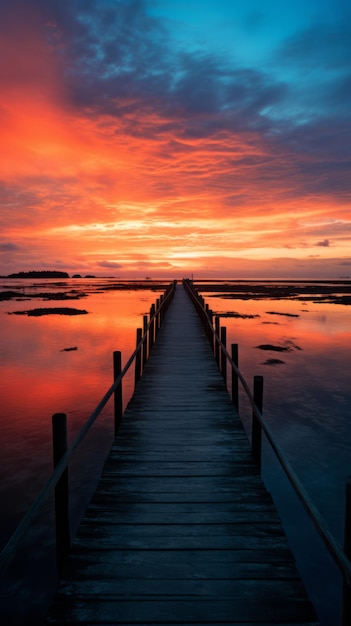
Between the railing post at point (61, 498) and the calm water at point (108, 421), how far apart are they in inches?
61.2

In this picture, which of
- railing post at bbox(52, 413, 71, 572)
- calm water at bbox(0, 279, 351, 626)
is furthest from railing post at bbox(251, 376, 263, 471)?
railing post at bbox(52, 413, 71, 572)

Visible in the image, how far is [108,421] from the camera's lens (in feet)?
35.8

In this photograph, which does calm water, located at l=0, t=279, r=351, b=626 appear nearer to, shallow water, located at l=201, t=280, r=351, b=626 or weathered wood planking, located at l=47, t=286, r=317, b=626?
shallow water, located at l=201, t=280, r=351, b=626

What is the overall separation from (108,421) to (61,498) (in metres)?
6.99

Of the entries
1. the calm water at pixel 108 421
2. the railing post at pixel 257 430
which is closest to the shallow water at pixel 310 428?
the calm water at pixel 108 421

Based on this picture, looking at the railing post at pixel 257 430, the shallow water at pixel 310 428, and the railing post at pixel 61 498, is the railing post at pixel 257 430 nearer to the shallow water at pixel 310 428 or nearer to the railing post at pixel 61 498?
the shallow water at pixel 310 428

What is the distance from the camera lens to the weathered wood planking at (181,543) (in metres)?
3.00

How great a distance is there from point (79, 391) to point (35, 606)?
30.8 feet

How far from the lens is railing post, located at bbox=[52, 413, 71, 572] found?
3.80 meters

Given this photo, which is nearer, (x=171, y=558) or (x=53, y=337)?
(x=171, y=558)

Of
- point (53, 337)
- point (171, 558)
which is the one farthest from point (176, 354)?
point (53, 337)

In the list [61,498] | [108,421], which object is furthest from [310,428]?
[61,498]

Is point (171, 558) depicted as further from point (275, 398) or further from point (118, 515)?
point (275, 398)

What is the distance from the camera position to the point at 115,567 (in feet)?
11.2
